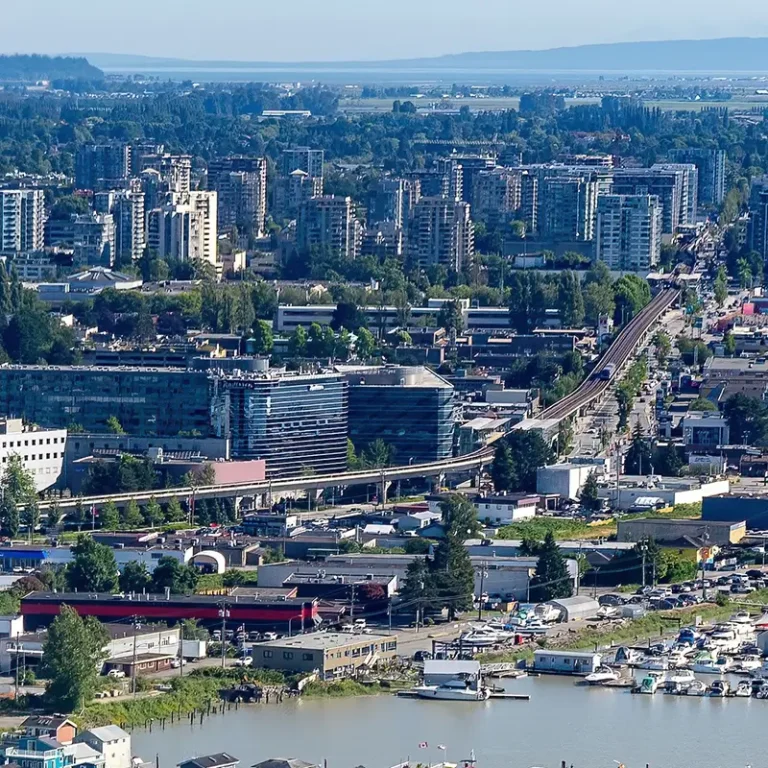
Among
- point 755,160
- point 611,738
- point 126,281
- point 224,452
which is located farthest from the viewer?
point 755,160

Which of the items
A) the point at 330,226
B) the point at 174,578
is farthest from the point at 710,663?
the point at 330,226

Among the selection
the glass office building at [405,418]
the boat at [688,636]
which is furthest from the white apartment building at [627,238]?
the boat at [688,636]

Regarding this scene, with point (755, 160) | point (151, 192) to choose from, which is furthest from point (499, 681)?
point (755, 160)

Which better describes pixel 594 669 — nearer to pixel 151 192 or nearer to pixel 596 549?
pixel 596 549

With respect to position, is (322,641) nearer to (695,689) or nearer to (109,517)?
(695,689)

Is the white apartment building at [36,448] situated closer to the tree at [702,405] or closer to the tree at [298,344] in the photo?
the tree at [702,405]

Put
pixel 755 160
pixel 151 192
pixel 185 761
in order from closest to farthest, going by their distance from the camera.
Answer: pixel 185 761 → pixel 151 192 → pixel 755 160

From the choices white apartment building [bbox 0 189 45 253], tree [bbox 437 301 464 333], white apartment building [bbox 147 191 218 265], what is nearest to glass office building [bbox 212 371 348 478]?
tree [bbox 437 301 464 333]
